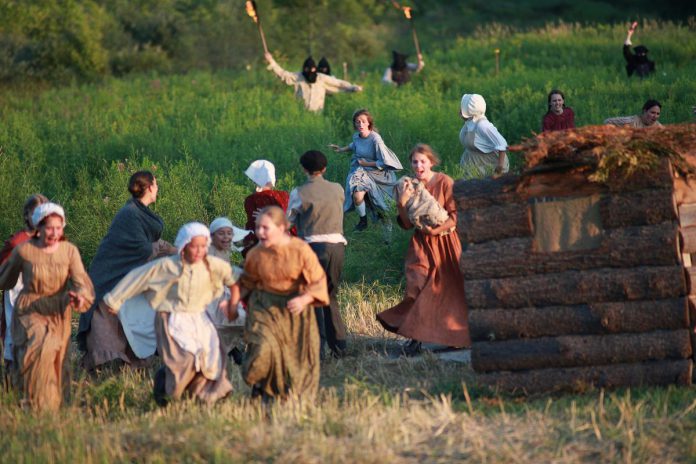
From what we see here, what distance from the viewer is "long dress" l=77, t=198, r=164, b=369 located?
32.6 ft

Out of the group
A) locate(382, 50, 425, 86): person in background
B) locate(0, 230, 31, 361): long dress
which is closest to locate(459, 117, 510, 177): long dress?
locate(0, 230, 31, 361): long dress

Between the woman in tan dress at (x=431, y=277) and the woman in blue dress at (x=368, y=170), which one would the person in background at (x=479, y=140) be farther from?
the woman in tan dress at (x=431, y=277)

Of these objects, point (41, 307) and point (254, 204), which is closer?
point (41, 307)

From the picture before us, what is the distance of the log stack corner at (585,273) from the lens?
8.18 m

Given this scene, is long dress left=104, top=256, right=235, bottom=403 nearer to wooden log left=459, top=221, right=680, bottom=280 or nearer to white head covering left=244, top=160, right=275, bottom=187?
wooden log left=459, top=221, right=680, bottom=280

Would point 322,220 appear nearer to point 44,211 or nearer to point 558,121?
point 44,211

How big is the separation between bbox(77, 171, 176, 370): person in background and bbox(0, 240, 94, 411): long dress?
131 cm

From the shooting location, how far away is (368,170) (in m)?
14.0

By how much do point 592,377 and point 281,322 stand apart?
224 centimetres

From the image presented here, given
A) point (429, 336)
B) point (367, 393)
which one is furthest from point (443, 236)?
point (367, 393)

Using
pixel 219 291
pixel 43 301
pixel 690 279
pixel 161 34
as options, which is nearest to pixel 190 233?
→ pixel 219 291

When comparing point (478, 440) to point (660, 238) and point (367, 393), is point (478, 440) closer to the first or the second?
point (367, 393)

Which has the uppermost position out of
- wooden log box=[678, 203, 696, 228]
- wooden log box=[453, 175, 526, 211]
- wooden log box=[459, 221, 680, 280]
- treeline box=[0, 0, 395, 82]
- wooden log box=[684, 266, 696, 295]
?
treeline box=[0, 0, 395, 82]

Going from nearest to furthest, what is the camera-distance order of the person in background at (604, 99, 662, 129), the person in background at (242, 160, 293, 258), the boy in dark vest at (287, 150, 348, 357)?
the boy in dark vest at (287, 150, 348, 357)
the person in background at (242, 160, 293, 258)
the person in background at (604, 99, 662, 129)
